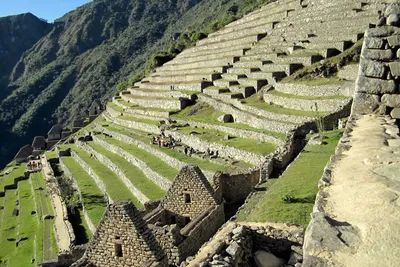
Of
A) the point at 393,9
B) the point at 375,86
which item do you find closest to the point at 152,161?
the point at 375,86

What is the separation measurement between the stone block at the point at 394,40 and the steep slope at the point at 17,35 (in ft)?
563

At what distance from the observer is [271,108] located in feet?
75.6

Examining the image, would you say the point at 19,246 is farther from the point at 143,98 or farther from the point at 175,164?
the point at 143,98

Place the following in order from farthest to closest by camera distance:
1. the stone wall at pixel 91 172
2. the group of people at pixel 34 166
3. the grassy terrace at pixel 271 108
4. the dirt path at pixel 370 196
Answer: the group of people at pixel 34 166 < the stone wall at pixel 91 172 < the grassy terrace at pixel 271 108 < the dirt path at pixel 370 196

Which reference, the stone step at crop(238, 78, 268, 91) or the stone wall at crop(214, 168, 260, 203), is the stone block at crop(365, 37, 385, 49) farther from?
the stone step at crop(238, 78, 268, 91)

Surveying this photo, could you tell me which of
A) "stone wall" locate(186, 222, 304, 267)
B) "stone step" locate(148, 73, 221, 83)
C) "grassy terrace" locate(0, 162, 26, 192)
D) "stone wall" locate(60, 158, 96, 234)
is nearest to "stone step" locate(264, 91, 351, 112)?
"stone step" locate(148, 73, 221, 83)

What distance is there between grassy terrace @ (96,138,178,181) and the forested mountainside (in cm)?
3199

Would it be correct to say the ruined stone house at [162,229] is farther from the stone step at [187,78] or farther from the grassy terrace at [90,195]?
the stone step at [187,78]

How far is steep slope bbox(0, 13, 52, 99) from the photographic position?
166 meters

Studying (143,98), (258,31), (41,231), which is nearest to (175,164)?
(41,231)

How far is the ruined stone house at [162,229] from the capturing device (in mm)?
6594

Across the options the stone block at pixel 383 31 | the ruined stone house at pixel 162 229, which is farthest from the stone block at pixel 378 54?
the ruined stone house at pixel 162 229

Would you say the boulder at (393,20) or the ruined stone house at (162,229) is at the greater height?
the boulder at (393,20)

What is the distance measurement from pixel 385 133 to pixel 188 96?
2663 cm
